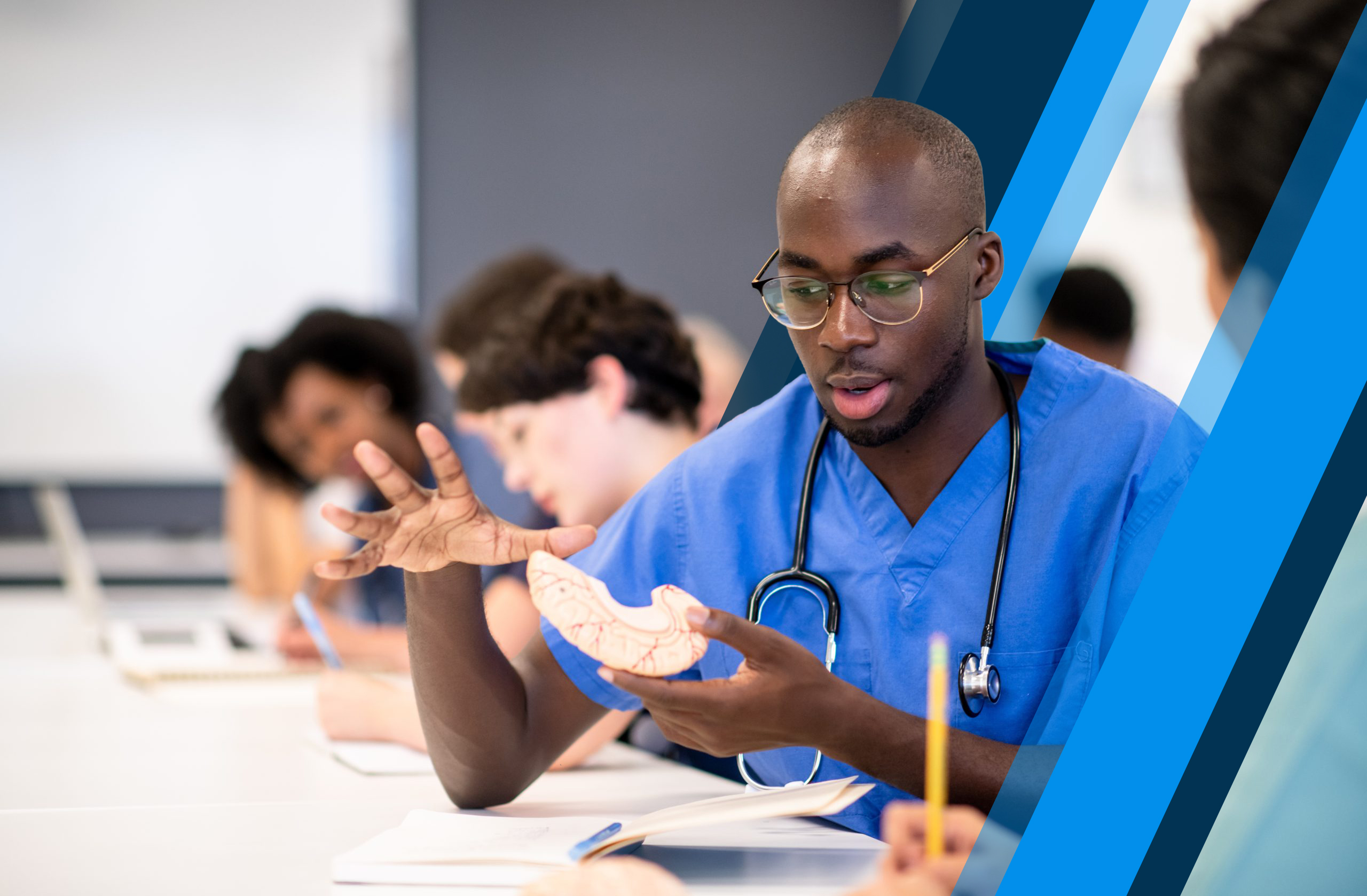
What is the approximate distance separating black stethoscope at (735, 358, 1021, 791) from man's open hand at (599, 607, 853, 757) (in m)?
0.19

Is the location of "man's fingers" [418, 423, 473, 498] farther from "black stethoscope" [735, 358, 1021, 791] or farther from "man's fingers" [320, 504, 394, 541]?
"black stethoscope" [735, 358, 1021, 791]

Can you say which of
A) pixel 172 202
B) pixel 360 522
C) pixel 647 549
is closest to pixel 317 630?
pixel 647 549

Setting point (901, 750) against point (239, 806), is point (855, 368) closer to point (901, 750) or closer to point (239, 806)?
point (901, 750)

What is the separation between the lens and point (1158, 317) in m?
3.20

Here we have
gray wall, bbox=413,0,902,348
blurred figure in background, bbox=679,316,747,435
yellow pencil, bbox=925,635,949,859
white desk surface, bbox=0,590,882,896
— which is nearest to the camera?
yellow pencil, bbox=925,635,949,859

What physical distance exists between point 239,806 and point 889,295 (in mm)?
814

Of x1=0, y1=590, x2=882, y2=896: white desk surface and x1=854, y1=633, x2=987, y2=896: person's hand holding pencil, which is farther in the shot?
x1=0, y1=590, x2=882, y2=896: white desk surface

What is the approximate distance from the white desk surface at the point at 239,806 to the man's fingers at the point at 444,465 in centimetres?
32

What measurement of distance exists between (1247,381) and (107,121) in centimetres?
444

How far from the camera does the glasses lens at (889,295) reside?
112 cm

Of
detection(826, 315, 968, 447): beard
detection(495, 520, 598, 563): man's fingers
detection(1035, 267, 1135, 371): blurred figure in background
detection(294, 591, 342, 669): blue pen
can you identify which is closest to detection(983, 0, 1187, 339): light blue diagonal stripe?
detection(826, 315, 968, 447): beard

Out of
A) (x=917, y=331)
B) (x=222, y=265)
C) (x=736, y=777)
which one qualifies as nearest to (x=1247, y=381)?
(x=917, y=331)

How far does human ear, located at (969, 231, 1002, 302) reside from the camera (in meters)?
1.19

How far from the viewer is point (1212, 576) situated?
84 cm
